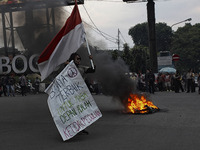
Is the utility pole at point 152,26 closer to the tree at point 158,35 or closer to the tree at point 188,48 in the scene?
the tree at point 188,48

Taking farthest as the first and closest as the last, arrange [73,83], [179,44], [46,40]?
[179,44], [46,40], [73,83]

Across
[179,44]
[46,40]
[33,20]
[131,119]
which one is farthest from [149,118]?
[179,44]

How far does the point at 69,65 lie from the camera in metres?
6.18

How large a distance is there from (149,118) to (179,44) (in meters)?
65.9

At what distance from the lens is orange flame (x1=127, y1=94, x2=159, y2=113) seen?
29.5 feet

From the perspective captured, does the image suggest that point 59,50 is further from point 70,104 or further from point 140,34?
point 140,34

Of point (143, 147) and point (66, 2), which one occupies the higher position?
point (66, 2)

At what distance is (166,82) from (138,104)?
14.4m

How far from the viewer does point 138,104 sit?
9414 millimetres

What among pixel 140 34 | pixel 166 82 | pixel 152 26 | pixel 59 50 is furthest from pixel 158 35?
pixel 59 50

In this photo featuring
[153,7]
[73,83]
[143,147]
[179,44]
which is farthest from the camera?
[179,44]

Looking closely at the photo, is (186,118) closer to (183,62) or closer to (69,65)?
(69,65)

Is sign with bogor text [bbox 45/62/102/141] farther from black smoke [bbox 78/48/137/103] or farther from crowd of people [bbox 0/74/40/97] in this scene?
crowd of people [bbox 0/74/40/97]

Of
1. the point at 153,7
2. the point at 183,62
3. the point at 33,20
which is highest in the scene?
the point at 153,7
